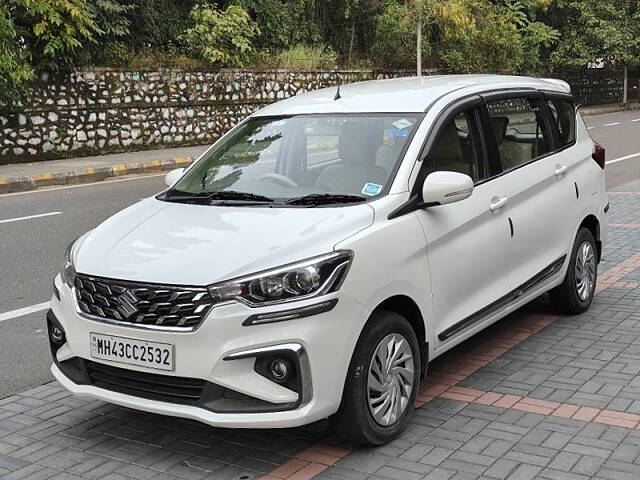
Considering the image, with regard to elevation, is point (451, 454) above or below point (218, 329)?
below

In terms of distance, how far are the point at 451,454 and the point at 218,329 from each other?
1.26 metres

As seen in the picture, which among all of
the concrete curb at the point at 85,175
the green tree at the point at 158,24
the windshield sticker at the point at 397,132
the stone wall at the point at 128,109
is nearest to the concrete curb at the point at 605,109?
the stone wall at the point at 128,109

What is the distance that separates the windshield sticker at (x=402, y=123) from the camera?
15.6 feet

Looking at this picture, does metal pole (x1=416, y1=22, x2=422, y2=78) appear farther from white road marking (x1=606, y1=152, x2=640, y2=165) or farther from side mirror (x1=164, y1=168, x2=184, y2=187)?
side mirror (x1=164, y1=168, x2=184, y2=187)

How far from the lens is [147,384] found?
3.91 m

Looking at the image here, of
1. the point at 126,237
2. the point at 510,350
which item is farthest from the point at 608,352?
the point at 126,237

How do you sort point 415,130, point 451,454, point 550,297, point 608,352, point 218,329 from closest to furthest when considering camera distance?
point 218,329 < point 451,454 < point 415,130 < point 608,352 < point 550,297

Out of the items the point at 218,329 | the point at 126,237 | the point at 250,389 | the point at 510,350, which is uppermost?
the point at 126,237

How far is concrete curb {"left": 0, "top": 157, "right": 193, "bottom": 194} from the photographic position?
15016 millimetres

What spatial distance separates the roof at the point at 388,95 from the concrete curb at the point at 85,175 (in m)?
10.6

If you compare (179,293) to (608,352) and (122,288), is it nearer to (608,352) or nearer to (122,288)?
(122,288)

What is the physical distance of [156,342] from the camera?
3773mm

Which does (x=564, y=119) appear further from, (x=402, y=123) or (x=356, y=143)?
(x=356, y=143)

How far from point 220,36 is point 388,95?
60.2 ft
